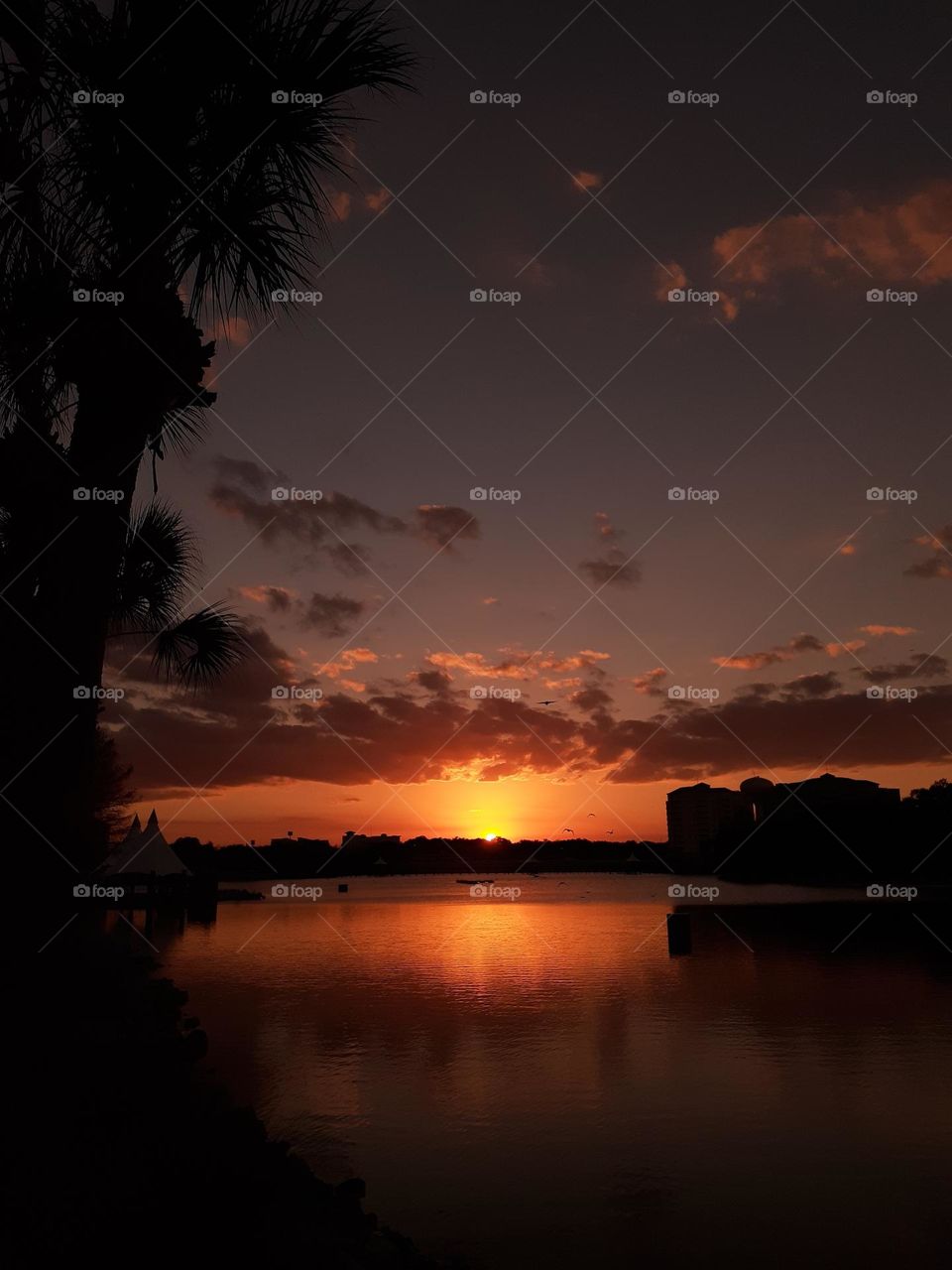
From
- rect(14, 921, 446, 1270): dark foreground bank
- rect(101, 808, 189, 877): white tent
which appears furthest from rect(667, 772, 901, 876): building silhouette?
rect(14, 921, 446, 1270): dark foreground bank

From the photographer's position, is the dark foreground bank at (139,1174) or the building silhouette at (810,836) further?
the building silhouette at (810,836)

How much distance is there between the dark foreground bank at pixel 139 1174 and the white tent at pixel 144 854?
52.8 m

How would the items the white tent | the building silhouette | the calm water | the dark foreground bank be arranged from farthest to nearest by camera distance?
the building silhouette, the white tent, the calm water, the dark foreground bank

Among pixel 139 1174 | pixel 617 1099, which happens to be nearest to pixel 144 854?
pixel 617 1099

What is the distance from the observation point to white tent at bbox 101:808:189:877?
61.5m

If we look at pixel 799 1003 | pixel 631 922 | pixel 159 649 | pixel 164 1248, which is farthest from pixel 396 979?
pixel 631 922

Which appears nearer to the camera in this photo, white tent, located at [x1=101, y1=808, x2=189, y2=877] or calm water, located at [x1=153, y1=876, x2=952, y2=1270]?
calm water, located at [x1=153, y1=876, x2=952, y2=1270]

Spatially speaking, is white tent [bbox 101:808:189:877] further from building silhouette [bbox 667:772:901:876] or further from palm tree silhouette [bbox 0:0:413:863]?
building silhouette [bbox 667:772:901:876]

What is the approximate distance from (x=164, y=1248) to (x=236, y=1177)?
1.74 m

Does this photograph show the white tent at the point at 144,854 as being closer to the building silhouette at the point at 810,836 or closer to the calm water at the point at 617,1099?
the calm water at the point at 617,1099

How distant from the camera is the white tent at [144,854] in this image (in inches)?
2420

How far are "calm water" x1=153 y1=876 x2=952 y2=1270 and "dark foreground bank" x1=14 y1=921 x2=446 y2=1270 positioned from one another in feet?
6.27

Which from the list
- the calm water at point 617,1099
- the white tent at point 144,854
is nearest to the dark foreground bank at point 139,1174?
the calm water at point 617,1099

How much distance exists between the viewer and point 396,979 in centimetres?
3472
